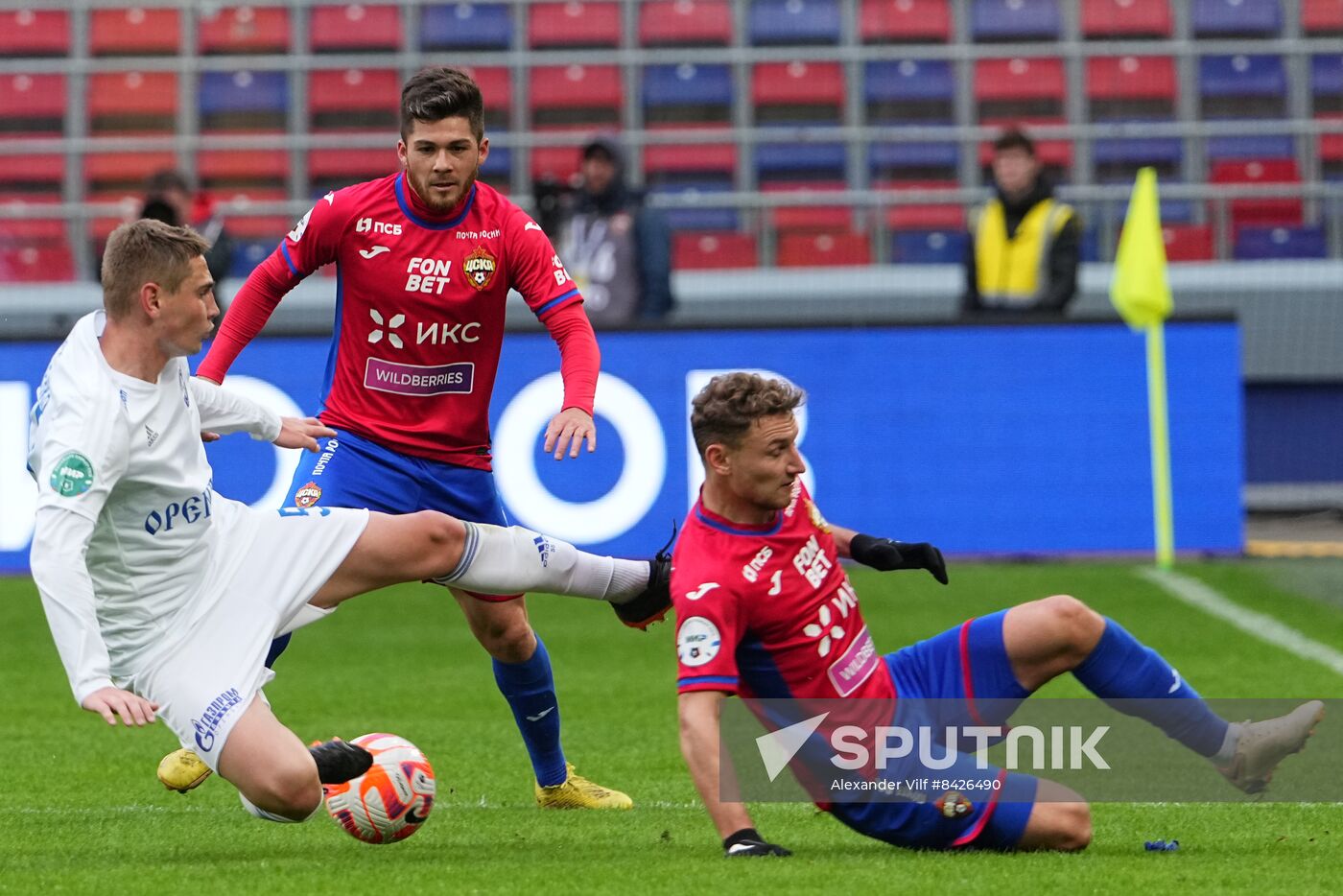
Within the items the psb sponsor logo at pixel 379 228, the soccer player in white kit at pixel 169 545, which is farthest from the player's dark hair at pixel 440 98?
the soccer player in white kit at pixel 169 545

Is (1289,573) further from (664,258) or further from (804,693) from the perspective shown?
(804,693)

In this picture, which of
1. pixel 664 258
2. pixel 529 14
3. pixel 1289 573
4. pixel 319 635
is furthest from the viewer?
pixel 529 14

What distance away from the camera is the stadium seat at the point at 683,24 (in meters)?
16.2

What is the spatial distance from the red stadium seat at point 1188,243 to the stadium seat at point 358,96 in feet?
19.3

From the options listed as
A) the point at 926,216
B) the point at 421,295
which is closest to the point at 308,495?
the point at 421,295

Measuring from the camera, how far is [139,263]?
16.2 ft

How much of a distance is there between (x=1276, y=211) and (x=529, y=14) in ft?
19.2

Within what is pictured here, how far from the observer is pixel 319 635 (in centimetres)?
1020

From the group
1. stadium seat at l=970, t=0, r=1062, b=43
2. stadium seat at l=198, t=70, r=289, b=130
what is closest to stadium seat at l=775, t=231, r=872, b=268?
stadium seat at l=970, t=0, r=1062, b=43

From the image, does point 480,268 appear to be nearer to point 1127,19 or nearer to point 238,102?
point 238,102

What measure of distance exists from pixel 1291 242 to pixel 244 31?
809cm

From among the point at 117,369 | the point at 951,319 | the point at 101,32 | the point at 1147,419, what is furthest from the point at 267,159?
the point at 117,369

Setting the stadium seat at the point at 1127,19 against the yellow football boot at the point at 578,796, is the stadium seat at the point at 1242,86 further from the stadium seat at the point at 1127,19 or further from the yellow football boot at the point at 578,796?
the yellow football boot at the point at 578,796

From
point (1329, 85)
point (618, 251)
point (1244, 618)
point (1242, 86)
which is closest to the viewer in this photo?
point (1244, 618)
